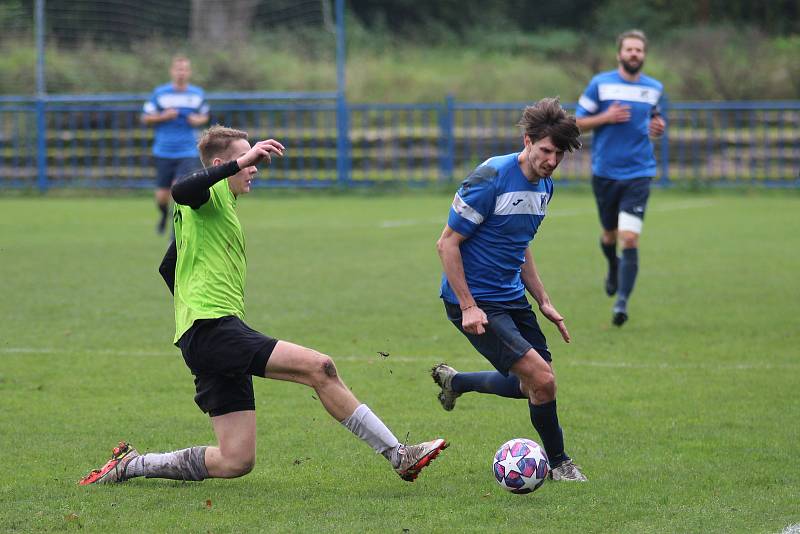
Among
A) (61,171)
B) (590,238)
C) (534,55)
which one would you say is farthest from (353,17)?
(590,238)

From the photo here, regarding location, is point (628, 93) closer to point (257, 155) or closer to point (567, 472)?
point (567, 472)

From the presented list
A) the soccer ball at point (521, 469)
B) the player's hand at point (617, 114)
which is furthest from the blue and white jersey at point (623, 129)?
the soccer ball at point (521, 469)

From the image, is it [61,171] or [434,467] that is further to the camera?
[61,171]

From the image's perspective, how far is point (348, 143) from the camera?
907 inches

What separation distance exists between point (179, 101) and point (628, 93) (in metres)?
7.57

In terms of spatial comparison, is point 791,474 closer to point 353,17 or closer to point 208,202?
point 208,202

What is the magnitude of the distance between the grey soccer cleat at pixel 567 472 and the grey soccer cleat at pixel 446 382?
2.80ft

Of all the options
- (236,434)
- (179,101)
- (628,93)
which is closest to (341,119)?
(179,101)

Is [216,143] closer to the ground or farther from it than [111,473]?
farther from it

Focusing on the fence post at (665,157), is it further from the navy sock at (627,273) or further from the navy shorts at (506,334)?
the navy shorts at (506,334)

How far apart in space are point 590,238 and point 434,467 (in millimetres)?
10429

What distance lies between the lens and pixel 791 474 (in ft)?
18.4

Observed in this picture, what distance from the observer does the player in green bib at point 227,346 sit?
509 centimetres

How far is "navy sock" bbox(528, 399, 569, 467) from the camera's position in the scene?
5.50 meters
